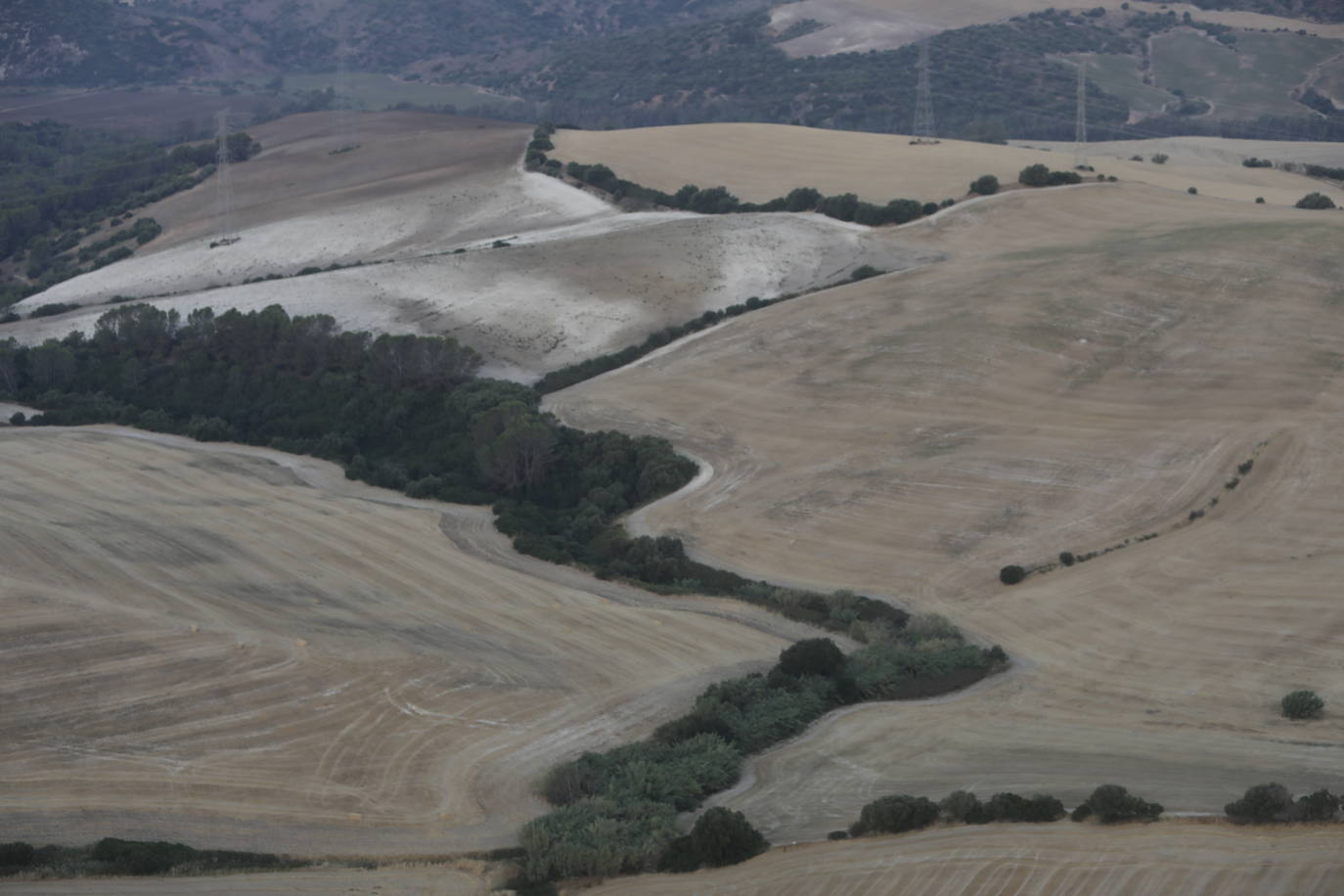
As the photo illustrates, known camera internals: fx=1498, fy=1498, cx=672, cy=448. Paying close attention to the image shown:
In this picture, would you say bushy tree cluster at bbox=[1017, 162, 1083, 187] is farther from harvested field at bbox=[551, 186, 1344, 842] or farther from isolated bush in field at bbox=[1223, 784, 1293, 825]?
isolated bush in field at bbox=[1223, 784, 1293, 825]

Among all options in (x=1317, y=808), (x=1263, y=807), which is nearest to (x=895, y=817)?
(x=1263, y=807)

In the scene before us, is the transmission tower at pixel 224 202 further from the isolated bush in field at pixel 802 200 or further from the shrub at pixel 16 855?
the shrub at pixel 16 855

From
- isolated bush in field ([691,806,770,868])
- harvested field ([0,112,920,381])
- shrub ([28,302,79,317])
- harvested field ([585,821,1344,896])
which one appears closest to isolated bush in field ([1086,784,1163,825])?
harvested field ([585,821,1344,896])

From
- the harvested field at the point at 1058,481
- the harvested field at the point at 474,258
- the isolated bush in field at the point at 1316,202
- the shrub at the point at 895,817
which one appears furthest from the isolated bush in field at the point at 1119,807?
the isolated bush in field at the point at 1316,202

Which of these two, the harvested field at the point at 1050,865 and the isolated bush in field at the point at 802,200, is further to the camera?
the isolated bush in field at the point at 802,200

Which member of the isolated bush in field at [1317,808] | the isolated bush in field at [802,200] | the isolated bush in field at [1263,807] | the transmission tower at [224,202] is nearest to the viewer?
the isolated bush in field at [1317,808]

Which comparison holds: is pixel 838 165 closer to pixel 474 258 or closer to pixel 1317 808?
pixel 474 258

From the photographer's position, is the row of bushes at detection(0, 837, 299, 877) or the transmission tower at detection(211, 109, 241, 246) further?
the transmission tower at detection(211, 109, 241, 246)
